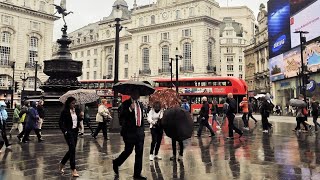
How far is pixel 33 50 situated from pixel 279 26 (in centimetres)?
4010

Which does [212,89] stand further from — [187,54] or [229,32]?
[229,32]

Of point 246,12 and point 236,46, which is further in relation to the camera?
point 246,12

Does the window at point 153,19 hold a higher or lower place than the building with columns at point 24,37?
higher

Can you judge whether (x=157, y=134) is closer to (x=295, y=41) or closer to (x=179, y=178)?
(x=179, y=178)

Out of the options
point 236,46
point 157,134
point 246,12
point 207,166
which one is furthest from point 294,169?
point 246,12

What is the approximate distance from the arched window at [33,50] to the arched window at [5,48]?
3.60m

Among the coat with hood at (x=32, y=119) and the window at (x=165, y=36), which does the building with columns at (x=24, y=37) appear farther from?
the coat with hood at (x=32, y=119)

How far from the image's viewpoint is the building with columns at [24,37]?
52281 millimetres

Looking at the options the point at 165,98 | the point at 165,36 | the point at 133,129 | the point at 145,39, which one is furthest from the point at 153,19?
the point at 133,129

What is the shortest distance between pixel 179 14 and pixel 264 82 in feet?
67.6

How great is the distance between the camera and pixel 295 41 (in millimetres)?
40719

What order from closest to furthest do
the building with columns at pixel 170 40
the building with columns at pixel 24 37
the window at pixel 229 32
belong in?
the building with columns at pixel 24 37 < the building with columns at pixel 170 40 < the window at pixel 229 32

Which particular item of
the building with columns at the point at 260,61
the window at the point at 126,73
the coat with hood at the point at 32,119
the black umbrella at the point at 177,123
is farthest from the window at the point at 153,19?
the black umbrella at the point at 177,123

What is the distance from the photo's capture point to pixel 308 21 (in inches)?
1460
